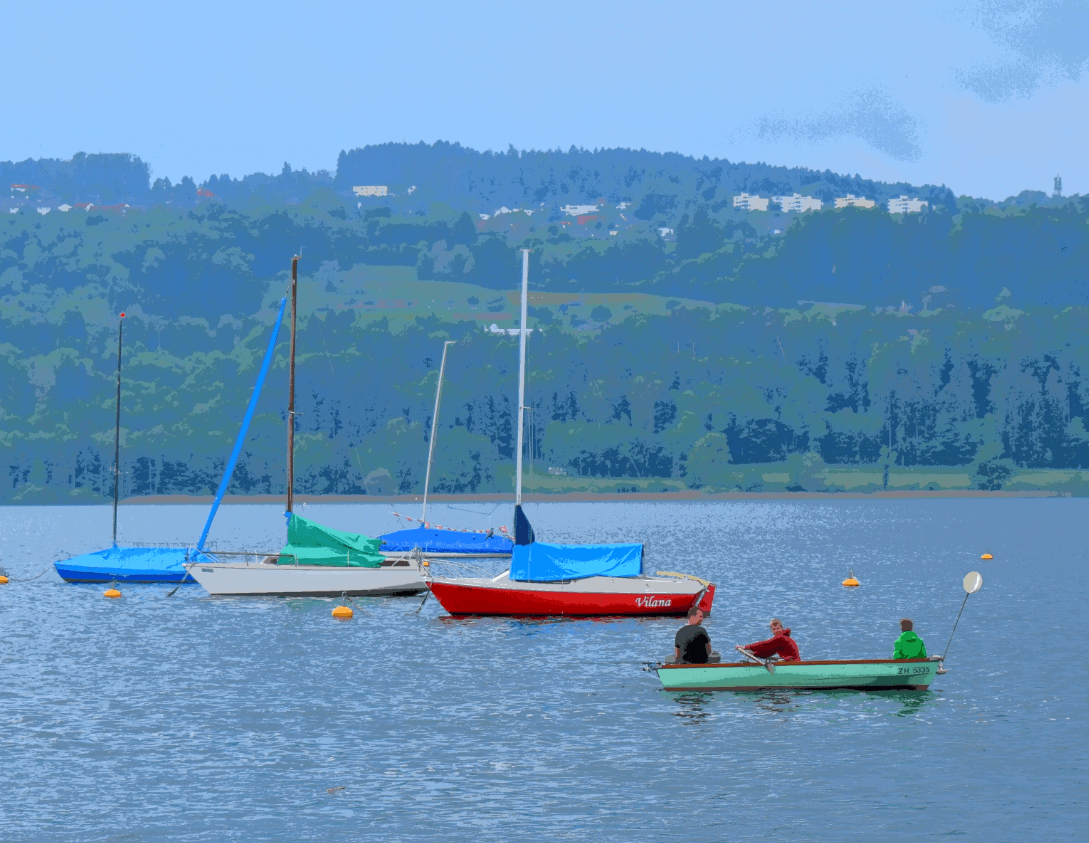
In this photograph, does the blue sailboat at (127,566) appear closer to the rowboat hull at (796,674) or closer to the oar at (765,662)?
the rowboat hull at (796,674)

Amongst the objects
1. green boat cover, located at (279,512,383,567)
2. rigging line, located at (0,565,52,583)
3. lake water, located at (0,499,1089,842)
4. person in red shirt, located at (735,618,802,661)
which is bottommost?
rigging line, located at (0,565,52,583)

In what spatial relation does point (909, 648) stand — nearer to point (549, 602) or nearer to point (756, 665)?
point (756, 665)

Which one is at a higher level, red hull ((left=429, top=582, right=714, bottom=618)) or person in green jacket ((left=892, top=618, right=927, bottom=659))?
person in green jacket ((left=892, top=618, right=927, bottom=659))

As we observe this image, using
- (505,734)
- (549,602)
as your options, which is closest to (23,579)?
(549,602)

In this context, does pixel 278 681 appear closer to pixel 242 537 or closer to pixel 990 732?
pixel 990 732

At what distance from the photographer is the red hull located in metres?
67.3

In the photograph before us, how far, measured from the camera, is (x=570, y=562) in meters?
67.6

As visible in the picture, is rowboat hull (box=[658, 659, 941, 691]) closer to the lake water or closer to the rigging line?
the lake water

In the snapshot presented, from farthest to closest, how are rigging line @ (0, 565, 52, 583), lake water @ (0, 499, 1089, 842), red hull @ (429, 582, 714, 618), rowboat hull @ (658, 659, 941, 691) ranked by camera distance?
rigging line @ (0, 565, 52, 583)
red hull @ (429, 582, 714, 618)
rowboat hull @ (658, 659, 941, 691)
lake water @ (0, 499, 1089, 842)

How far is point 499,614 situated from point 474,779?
31.6m

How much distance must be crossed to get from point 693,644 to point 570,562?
2057cm

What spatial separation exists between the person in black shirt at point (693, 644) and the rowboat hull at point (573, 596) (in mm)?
19995

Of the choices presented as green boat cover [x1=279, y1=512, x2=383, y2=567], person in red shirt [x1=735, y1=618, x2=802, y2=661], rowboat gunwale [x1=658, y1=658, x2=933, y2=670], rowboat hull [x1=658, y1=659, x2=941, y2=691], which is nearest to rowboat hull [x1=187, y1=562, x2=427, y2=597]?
green boat cover [x1=279, y1=512, x2=383, y2=567]

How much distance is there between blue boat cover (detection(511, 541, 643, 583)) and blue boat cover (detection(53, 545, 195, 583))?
30.1m
